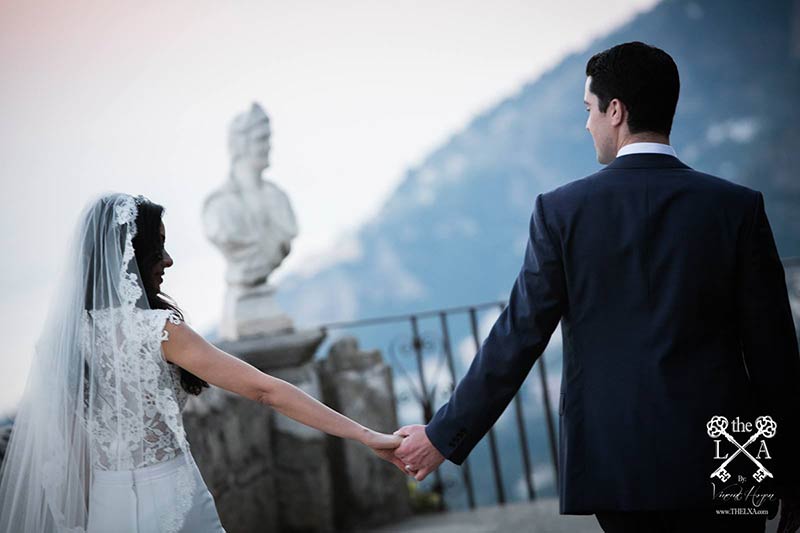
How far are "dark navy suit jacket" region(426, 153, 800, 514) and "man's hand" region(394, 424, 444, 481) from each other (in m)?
0.46

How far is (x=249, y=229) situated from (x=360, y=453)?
→ 1.35 m

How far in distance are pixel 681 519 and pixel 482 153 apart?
13.4 meters

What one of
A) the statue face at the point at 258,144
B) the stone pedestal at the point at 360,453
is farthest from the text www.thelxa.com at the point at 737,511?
the statue face at the point at 258,144

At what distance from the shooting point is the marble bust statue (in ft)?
14.0

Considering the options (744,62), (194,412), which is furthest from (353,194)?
(194,412)

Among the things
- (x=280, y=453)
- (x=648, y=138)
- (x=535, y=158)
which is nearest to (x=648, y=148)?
(x=648, y=138)

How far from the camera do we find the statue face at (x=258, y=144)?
4.30 m

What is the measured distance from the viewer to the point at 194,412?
11.5 feet

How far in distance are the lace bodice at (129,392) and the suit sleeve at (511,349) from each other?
71cm

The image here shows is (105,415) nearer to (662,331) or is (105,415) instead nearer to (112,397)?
(112,397)

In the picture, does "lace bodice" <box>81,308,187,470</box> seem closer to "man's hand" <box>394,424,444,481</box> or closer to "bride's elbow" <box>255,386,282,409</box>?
"bride's elbow" <box>255,386,282,409</box>

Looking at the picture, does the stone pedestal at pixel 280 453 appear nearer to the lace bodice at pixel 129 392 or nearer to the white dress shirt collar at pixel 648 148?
the lace bodice at pixel 129 392

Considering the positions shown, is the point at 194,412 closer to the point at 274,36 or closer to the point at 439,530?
the point at 439,530

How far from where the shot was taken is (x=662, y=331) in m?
1.79
